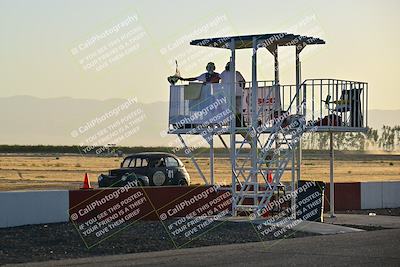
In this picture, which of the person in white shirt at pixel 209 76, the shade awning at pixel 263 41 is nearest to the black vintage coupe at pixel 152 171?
the person in white shirt at pixel 209 76

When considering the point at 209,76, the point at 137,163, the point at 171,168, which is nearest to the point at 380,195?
the point at 209,76

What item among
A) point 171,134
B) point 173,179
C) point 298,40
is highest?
point 298,40

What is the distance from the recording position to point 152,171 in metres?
32.8

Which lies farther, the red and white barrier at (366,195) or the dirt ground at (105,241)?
the red and white barrier at (366,195)

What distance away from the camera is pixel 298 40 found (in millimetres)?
23672

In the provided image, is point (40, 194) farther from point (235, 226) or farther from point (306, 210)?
point (306, 210)

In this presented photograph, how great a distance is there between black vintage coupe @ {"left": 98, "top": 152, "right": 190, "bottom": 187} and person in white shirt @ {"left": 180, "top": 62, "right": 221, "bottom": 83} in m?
7.62

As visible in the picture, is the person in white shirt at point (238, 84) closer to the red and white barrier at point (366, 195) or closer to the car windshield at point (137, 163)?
the red and white barrier at point (366, 195)

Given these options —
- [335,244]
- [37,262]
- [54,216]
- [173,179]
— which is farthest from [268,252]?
[173,179]

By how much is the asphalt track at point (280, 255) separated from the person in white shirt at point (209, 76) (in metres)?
7.28

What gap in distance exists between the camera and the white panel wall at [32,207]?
61.3 ft

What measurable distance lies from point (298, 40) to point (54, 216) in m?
8.15

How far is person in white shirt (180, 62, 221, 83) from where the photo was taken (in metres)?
24.8

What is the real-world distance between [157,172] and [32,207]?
541 inches
